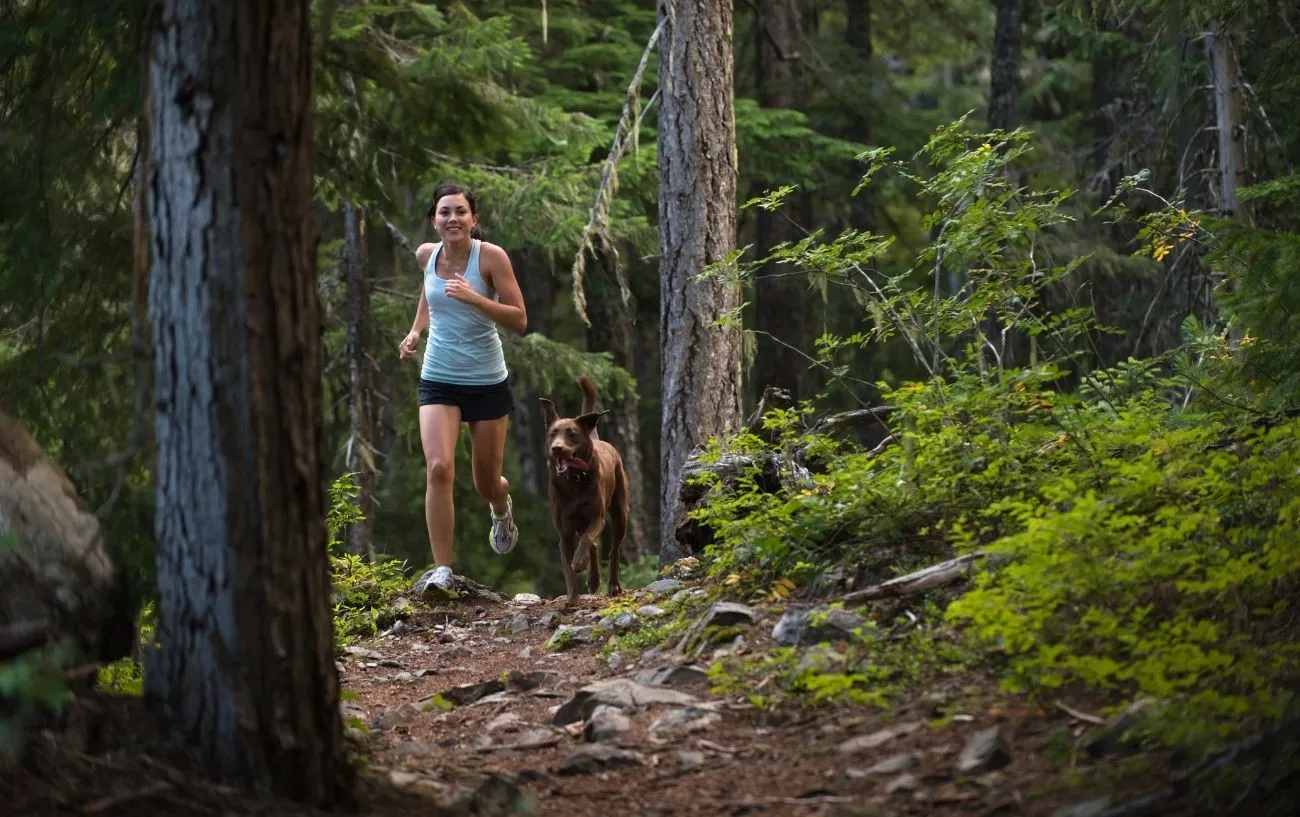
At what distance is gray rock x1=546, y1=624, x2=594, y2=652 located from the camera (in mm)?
7914

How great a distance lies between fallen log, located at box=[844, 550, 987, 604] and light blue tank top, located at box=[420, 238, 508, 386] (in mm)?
3872

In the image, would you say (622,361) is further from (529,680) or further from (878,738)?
(878,738)

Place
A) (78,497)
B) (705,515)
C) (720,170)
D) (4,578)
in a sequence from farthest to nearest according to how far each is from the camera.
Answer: (720,170), (705,515), (78,497), (4,578)

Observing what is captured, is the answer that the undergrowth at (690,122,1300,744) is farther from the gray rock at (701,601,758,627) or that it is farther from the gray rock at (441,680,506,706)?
the gray rock at (441,680,506,706)

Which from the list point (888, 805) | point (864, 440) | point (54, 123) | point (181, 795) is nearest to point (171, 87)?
point (181, 795)

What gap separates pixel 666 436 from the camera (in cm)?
1091

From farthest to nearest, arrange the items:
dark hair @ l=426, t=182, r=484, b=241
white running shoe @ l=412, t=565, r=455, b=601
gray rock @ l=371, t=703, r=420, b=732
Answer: white running shoe @ l=412, t=565, r=455, b=601 → dark hair @ l=426, t=182, r=484, b=241 → gray rock @ l=371, t=703, r=420, b=732

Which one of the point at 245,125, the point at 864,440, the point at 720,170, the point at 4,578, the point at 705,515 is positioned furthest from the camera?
the point at 864,440

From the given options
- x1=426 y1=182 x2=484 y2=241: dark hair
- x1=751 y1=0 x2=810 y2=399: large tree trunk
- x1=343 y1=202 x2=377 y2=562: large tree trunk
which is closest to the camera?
x1=426 y1=182 x2=484 y2=241: dark hair

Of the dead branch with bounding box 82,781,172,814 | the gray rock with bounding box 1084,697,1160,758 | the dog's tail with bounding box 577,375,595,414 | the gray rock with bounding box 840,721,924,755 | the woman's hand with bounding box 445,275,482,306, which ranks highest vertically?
the woman's hand with bounding box 445,275,482,306

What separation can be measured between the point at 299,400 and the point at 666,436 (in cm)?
680

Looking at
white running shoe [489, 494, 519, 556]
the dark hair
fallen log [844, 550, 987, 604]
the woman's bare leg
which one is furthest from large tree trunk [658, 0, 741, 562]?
fallen log [844, 550, 987, 604]

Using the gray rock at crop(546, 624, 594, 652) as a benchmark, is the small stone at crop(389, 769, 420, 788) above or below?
above

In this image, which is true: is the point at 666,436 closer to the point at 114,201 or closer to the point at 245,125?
the point at 114,201
